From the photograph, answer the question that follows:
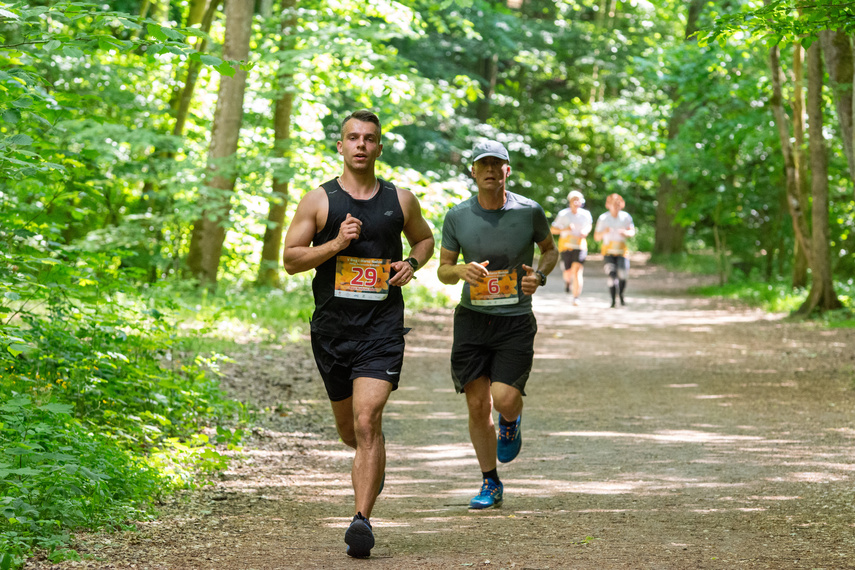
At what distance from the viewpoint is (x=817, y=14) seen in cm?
664

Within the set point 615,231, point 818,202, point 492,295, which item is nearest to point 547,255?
point 492,295

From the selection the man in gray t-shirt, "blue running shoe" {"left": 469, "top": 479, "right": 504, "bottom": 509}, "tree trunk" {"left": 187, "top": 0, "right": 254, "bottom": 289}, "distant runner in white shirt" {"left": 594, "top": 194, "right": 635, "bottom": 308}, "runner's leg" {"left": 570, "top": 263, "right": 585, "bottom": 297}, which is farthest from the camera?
"runner's leg" {"left": 570, "top": 263, "right": 585, "bottom": 297}

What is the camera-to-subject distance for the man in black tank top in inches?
198

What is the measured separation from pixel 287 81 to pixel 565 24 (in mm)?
25249

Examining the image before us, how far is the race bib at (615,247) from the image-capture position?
58.5 feet

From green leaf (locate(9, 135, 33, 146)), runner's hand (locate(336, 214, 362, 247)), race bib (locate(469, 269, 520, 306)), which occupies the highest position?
green leaf (locate(9, 135, 33, 146))

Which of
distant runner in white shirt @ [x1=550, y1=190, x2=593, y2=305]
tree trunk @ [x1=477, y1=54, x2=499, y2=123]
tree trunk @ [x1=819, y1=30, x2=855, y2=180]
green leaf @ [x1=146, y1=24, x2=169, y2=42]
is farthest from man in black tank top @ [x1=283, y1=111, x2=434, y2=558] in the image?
tree trunk @ [x1=477, y1=54, x2=499, y2=123]

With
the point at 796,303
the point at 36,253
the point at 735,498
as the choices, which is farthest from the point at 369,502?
A: the point at 796,303

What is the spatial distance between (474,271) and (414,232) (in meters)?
0.43

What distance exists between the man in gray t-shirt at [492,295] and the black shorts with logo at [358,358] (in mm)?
817

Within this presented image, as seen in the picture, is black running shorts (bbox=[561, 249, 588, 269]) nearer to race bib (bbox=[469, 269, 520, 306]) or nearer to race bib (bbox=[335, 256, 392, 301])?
race bib (bbox=[469, 269, 520, 306])

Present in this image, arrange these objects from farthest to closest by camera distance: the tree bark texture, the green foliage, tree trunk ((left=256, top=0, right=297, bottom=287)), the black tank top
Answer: the tree bark texture, tree trunk ((left=256, top=0, right=297, bottom=287)), the green foliage, the black tank top

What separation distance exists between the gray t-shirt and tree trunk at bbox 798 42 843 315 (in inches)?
413

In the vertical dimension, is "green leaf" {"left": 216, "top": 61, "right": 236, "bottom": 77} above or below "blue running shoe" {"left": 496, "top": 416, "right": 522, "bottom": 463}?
above
